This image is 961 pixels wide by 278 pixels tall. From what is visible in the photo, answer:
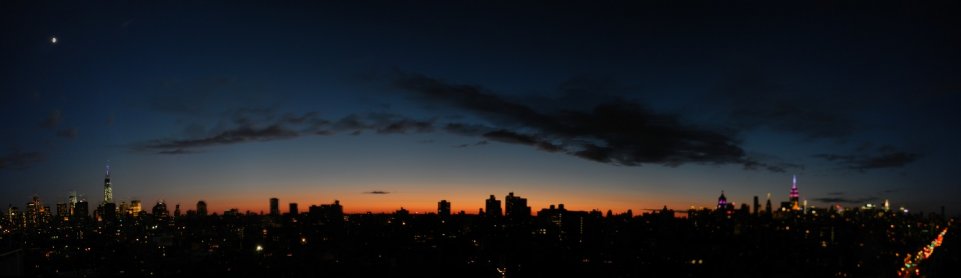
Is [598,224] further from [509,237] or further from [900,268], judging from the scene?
[900,268]

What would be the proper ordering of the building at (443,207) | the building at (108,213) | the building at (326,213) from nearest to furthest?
the building at (326,213) → the building at (108,213) → the building at (443,207)

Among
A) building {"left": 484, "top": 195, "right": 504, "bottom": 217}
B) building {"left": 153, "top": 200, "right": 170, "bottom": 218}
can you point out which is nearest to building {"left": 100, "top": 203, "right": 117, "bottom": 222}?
building {"left": 153, "top": 200, "right": 170, "bottom": 218}

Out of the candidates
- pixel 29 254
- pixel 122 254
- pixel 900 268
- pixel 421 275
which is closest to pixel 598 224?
pixel 900 268

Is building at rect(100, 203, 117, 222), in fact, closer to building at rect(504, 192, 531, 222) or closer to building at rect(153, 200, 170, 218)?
building at rect(153, 200, 170, 218)

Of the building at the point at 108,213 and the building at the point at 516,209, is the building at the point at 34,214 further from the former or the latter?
the building at the point at 516,209

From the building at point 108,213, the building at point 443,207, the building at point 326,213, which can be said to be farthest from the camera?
the building at point 443,207

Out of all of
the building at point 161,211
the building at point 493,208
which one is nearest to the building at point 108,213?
the building at point 161,211

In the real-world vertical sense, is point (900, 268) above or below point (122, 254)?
below

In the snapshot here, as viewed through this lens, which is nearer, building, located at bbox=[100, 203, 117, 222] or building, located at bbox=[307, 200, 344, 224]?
building, located at bbox=[307, 200, 344, 224]
